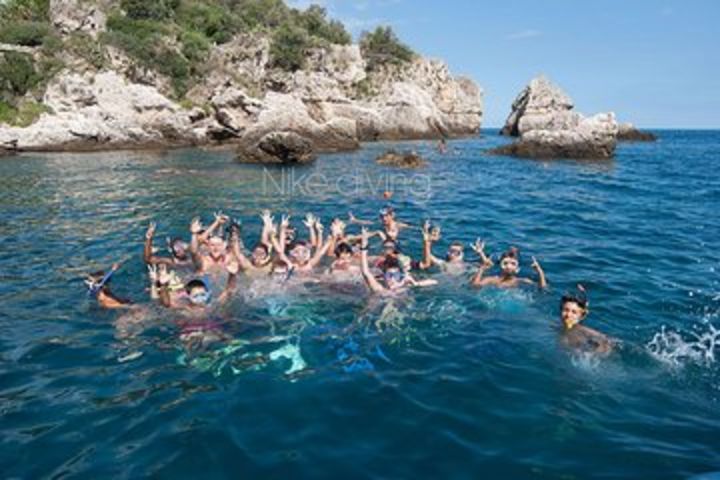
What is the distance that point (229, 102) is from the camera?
1922 inches

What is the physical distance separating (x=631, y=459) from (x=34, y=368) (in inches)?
295

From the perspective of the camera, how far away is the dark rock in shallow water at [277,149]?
35.6 meters

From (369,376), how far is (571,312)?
326 centimetres

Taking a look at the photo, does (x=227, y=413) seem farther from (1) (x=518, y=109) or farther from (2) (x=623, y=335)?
(1) (x=518, y=109)

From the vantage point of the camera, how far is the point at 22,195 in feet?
74.4

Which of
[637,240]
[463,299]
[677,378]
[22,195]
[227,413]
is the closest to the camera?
[227,413]

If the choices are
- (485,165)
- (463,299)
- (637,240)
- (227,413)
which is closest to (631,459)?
(227,413)

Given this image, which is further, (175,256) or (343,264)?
(175,256)

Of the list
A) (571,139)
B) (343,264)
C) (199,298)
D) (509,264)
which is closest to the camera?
(199,298)

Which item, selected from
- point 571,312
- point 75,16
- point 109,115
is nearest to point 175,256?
point 571,312

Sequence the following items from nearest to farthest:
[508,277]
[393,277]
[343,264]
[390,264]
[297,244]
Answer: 1. [393,277]
2. [390,264]
3. [508,277]
4. [343,264]
5. [297,244]

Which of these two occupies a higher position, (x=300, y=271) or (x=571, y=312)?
(x=571, y=312)

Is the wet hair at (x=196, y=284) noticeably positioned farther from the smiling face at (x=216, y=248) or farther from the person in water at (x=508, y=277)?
the person in water at (x=508, y=277)

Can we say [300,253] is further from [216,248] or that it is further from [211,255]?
[211,255]
